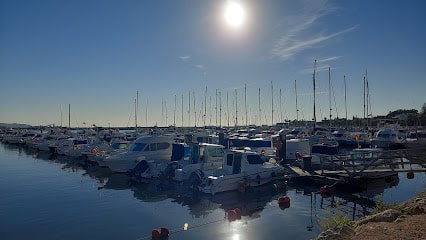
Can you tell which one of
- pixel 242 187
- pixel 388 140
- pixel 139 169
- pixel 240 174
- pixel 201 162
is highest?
pixel 388 140

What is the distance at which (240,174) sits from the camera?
77.2ft

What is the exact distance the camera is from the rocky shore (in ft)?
30.4

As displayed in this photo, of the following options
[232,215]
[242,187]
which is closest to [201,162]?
[242,187]

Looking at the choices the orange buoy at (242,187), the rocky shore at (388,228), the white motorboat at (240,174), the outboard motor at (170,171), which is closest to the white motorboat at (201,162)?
the outboard motor at (170,171)

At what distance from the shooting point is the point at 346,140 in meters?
56.3

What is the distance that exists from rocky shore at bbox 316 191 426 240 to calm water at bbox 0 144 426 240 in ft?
6.82

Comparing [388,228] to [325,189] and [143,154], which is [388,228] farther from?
[143,154]

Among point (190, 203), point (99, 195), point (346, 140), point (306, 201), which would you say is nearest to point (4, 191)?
point (99, 195)

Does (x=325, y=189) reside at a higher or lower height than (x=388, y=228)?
lower

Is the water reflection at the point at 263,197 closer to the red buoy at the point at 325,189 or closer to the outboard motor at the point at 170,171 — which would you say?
the red buoy at the point at 325,189

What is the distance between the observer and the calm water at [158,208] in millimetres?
15438

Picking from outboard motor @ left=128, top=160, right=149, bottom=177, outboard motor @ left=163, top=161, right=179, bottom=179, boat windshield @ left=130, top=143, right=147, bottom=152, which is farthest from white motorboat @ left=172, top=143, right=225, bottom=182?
boat windshield @ left=130, top=143, right=147, bottom=152

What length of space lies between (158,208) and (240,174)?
6.19 m

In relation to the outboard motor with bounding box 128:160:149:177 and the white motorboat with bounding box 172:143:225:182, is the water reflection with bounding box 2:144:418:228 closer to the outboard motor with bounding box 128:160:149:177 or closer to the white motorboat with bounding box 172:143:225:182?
the outboard motor with bounding box 128:160:149:177
